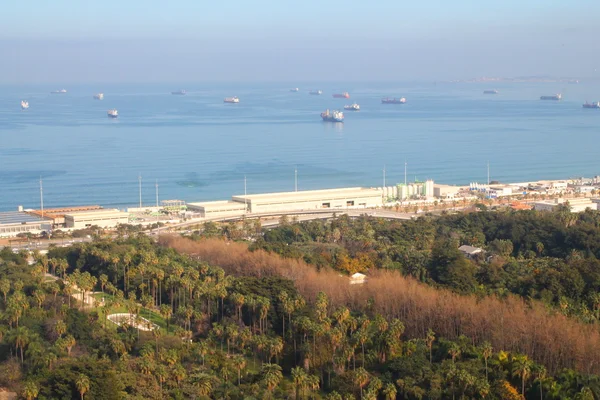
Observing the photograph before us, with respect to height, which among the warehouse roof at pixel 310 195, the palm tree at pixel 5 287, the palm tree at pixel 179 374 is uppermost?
the palm tree at pixel 5 287

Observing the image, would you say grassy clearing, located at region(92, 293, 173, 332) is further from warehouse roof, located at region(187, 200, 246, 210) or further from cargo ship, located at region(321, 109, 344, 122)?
cargo ship, located at region(321, 109, 344, 122)

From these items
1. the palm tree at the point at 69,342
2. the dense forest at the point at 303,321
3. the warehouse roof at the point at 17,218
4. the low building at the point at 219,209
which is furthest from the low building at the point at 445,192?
the palm tree at the point at 69,342

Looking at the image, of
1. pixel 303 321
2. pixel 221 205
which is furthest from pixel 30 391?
pixel 221 205

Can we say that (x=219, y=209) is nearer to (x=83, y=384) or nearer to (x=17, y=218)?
(x=17, y=218)

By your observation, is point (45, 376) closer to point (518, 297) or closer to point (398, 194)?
point (518, 297)

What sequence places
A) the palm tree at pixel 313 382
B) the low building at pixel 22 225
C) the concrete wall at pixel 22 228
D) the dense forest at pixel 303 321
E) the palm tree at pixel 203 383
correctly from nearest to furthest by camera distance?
the palm tree at pixel 203 383, the dense forest at pixel 303 321, the palm tree at pixel 313 382, the concrete wall at pixel 22 228, the low building at pixel 22 225

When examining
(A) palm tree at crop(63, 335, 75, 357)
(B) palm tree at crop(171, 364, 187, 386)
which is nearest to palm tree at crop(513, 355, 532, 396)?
(B) palm tree at crop(171, 364, 187, 386)

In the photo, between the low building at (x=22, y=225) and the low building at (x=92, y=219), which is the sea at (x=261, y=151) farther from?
the low building at (x=92, y=219)
